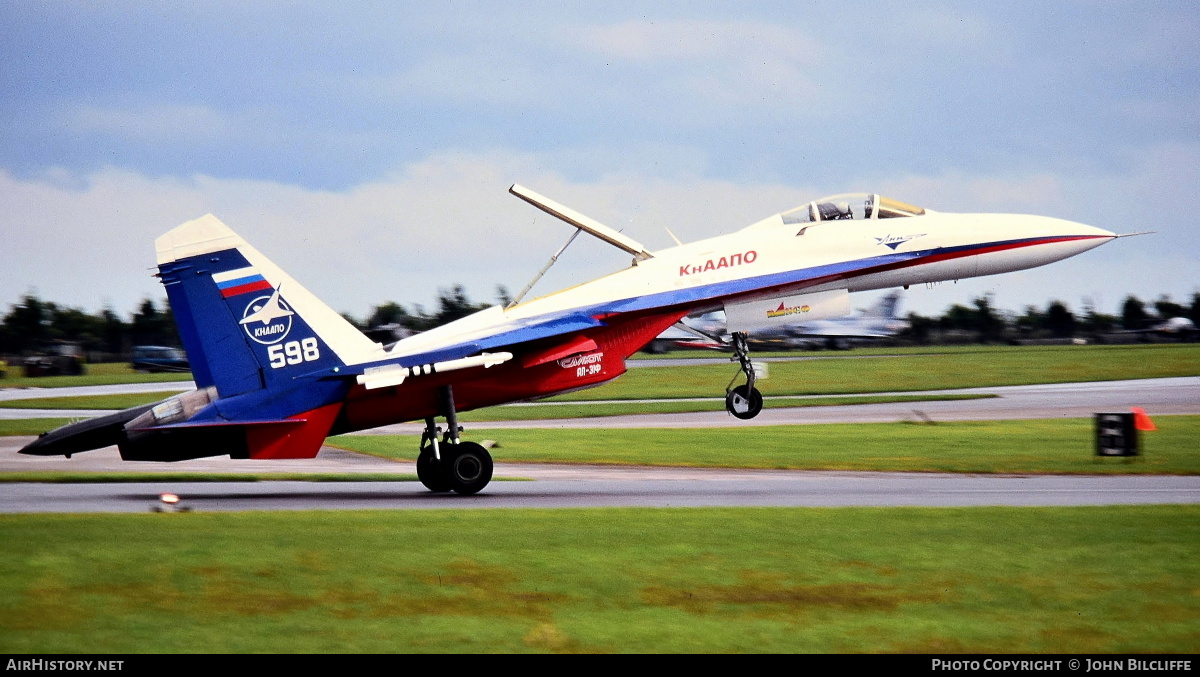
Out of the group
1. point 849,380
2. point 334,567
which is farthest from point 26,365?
point 334,567

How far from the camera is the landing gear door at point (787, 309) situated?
2089cm

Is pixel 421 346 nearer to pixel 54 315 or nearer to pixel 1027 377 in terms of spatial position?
pixel 1027 377

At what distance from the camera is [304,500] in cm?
1977

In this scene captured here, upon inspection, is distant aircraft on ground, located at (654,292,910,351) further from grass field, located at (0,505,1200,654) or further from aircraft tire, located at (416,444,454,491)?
grass field, located at (0,505,1200,654)

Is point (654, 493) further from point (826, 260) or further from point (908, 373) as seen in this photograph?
point (908, 373)

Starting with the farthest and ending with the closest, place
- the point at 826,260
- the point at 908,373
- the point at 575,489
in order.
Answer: the point at 908,373
the point at 575,489
the point at 826,260

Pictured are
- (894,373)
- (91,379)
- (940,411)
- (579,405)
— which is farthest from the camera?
(91,379)

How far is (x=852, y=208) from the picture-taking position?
21.0 m

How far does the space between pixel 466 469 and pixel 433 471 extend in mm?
752

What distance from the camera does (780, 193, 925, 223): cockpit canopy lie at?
68.6 ft

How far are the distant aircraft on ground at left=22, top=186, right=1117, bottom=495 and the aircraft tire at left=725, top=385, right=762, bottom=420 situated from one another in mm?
23

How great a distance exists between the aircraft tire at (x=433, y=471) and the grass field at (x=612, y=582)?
3.22 metres

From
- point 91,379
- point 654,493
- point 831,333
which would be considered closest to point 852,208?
point 654,493

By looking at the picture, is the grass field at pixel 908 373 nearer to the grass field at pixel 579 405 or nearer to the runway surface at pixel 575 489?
the grass field at pixel 579 405
